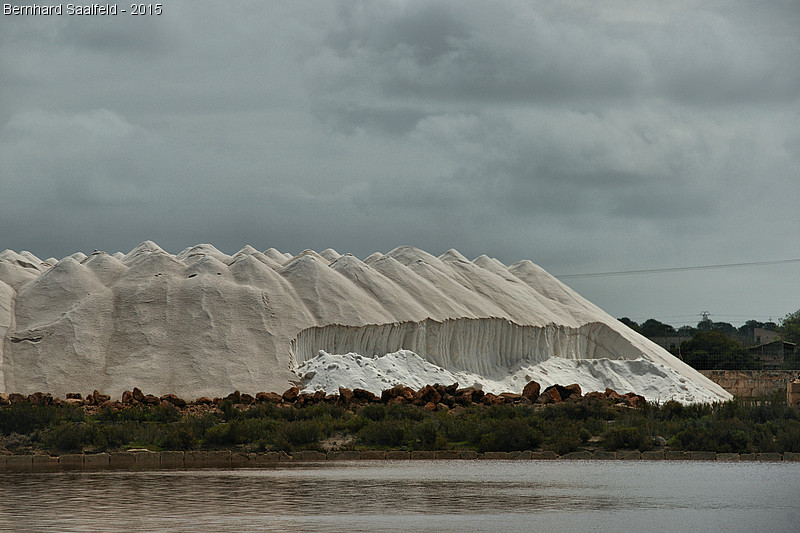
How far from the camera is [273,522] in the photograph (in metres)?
9.84

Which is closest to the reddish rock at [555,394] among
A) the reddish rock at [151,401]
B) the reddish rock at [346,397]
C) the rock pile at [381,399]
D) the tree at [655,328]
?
the rock pile at [381,399]

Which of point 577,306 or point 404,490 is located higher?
point 577,306

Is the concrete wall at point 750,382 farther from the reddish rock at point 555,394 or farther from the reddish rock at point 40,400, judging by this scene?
the reddish rock at point 40,400

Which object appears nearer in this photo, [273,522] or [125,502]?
[273,522]

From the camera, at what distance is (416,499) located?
473 inches

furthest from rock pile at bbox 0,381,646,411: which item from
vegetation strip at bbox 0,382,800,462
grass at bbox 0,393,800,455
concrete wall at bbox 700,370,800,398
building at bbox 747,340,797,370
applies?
building at bbox 747,340,797,370

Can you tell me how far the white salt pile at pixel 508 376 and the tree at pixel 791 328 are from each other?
1730 inches

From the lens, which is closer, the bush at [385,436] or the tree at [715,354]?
the bush at [385,436]

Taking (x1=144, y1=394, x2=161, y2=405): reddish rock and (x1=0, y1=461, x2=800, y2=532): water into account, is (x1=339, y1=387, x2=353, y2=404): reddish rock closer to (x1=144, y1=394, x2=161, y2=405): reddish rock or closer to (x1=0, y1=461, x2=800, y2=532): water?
(x1=144, y1=394, x2=161, y2=405): reddish rock

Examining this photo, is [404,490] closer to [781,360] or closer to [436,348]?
[436,348]

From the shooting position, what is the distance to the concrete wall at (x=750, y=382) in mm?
47875

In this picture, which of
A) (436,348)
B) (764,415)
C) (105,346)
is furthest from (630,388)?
(105,346)

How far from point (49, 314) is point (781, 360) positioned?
169 ft

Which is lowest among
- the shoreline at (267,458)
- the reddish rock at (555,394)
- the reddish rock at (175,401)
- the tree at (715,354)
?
the shoreline at (267,458)
